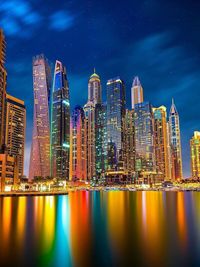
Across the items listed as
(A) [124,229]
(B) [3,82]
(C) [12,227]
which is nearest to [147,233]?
(A) [124,229]

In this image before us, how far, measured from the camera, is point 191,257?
70.7ft

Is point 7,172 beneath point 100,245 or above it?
above

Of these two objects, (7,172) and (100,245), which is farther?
(7,172)

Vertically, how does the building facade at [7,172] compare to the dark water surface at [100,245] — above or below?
above

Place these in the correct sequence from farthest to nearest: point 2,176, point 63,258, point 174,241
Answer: point 2,176 < point 174,241 < point 63,258

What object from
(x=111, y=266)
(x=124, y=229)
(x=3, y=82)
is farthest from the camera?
(x=3, y=82)

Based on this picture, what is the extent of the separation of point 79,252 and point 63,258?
1.94m

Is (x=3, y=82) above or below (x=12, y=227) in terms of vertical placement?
above

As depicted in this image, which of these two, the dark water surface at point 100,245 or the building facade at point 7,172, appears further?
the building facade at point 7,172

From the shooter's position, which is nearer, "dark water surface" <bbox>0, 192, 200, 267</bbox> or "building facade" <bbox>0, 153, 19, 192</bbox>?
"dark water surface" <bbox>0, 192, 200, 267</bbox>

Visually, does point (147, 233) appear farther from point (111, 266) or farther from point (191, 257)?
point (111, 266)

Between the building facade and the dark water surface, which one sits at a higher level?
the building facade

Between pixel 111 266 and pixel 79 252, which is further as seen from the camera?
pixel 79 252

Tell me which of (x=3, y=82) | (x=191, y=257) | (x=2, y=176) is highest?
(x=3, y=82)
